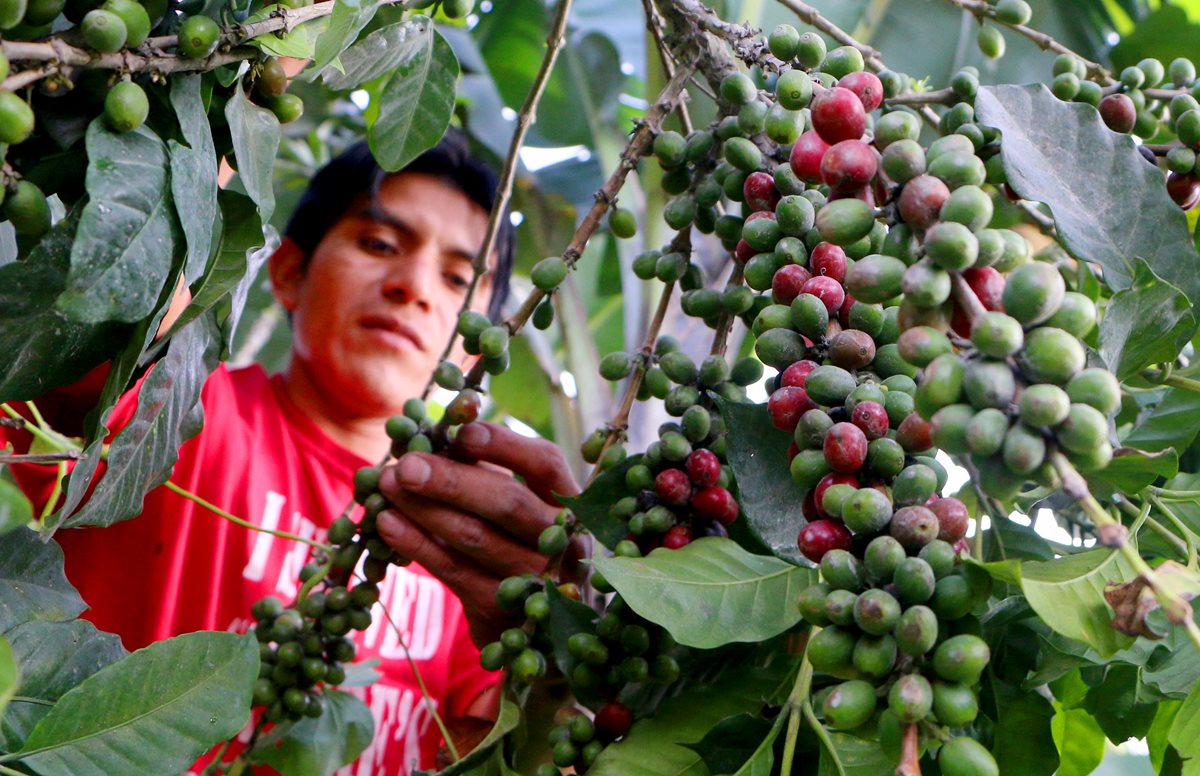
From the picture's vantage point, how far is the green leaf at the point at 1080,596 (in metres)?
0.56

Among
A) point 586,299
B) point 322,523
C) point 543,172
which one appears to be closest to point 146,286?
point 322,523

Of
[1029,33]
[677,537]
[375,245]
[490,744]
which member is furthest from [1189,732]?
[375,245]

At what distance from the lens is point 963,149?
0.56 metres

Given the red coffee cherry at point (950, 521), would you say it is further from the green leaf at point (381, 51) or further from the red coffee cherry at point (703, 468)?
the green leaf at point (381, 51)

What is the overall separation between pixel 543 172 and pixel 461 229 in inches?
22.2

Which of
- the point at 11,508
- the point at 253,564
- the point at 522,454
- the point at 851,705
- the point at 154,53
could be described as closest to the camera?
the point at 11,508

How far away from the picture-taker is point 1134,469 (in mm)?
611

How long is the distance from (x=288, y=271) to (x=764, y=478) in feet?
5.78

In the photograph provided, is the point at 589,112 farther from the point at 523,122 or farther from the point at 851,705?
the point at 851,705

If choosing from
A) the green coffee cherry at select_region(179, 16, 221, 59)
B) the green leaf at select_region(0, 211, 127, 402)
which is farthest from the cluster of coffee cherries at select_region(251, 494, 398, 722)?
the green coffee cherry at select_region(179, 16, 221, 59)

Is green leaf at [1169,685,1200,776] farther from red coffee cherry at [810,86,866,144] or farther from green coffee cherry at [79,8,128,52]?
green coffee cherry at [79,8,128,52]

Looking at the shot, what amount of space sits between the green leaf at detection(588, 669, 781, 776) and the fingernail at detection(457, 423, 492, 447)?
1.32 ft

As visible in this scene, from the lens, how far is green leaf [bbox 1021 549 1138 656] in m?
0.56

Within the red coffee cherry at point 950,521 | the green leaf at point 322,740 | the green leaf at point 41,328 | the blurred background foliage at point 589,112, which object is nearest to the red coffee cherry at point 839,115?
the red coffee cherry at point 950,521
